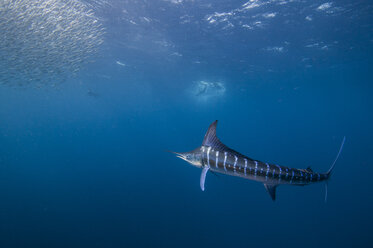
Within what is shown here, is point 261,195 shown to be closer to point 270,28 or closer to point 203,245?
point 203,245

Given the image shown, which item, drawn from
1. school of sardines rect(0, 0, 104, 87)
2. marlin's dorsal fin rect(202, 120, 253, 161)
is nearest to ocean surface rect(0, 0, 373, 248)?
school of sardines rect(0, 0, 104, 87)

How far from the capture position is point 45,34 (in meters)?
11.9

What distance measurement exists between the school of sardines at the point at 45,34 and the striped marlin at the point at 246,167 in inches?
441

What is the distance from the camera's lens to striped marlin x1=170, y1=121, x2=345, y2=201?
3332 millimetres

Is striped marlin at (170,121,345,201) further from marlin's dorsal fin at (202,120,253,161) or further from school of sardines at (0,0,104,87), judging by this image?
school of sardines at (0,0,104,87)

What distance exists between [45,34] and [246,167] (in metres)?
14.5

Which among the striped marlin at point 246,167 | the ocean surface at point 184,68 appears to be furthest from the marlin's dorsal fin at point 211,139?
the ocean surface at point 184,68

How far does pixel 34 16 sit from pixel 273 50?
18.0m

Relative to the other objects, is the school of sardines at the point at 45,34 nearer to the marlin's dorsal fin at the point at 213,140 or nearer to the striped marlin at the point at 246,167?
the marlin's dorsal fin at the point at 213,140

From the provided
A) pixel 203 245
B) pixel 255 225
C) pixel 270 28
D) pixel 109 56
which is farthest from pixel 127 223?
pixel 270 28

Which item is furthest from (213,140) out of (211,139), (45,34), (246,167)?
(45,34)

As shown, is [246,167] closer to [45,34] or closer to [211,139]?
[211,139]

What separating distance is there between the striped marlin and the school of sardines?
11.2 m

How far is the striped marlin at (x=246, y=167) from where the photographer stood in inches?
131
